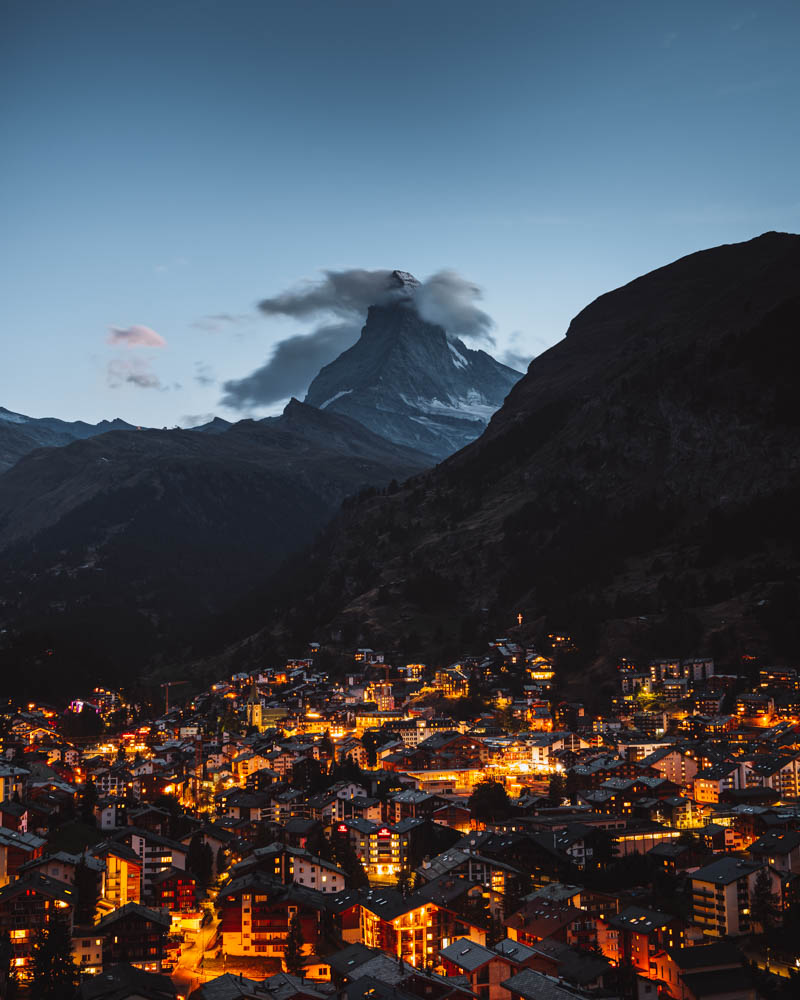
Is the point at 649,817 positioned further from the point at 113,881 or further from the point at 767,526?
the point at 767,526

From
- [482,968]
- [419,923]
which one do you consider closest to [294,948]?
[419,923]

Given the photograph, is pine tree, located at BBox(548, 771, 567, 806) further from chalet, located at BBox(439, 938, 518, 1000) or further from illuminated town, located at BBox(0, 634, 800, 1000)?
chalet, located at BBox(439, 938, 518, 1000)

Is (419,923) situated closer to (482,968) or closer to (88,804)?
(482,968)

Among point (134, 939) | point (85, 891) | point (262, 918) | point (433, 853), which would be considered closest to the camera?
point (134, 939)

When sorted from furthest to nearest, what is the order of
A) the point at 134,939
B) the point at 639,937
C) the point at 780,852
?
1. the point at 780,852
2. the point at 134,939
3. the point at 639,937

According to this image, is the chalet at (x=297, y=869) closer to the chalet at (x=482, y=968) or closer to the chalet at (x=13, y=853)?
the chalet at (x=13, y=853)
